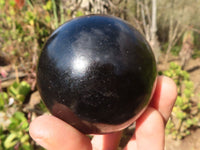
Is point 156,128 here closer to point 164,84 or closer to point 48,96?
point 164,84

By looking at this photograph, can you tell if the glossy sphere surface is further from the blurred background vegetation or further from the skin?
the blurred background vegetation


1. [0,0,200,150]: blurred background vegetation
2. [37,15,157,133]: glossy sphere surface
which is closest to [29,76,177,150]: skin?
[37,15,157,133]: glossy sphere surface

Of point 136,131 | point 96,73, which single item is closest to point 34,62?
point 136,131

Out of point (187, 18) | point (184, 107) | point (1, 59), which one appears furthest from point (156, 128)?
point (187, 18)

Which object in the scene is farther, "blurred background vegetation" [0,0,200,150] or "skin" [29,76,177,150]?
"blurred background vegetation" [0,0,200,150]

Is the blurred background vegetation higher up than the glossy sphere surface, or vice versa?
the glossy sphere surface

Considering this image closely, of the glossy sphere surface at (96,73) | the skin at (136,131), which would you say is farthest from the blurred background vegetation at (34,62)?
the glossy sphere surface at (96,73)
